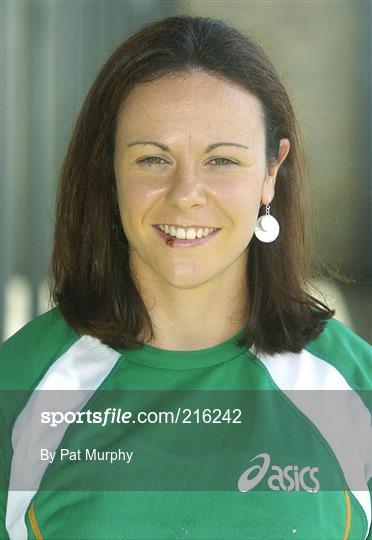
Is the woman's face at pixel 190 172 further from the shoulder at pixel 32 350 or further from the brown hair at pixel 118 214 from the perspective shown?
the shoulder at pixel 32 350

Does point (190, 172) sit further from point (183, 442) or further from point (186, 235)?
point (183, 442)

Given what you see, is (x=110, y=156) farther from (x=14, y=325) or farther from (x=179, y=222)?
(x=14, y=325)

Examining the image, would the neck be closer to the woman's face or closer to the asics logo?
the woman's face

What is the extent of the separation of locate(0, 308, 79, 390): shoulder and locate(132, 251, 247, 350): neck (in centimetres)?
16

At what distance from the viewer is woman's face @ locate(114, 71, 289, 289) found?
5.59 feet

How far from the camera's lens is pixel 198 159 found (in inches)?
67.4

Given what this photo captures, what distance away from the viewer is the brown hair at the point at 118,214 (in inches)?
70.4

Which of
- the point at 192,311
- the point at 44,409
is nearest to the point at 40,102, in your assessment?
the point at 192,311

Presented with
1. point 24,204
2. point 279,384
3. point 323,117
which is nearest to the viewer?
point 279,384

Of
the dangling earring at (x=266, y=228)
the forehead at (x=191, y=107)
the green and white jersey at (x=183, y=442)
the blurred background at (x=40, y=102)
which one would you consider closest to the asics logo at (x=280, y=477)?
the green and white jersey at (x=183, y=442)

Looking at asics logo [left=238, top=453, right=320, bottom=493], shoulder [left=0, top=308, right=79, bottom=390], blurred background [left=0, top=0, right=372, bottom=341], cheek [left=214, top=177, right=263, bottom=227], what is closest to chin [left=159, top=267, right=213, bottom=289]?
cheek [left=214, top=177, right=263, bottom=227]

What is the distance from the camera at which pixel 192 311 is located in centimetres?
184

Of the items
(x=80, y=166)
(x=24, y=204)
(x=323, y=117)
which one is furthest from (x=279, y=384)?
(x=323, y=117)

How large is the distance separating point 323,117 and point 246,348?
5.66 meters
